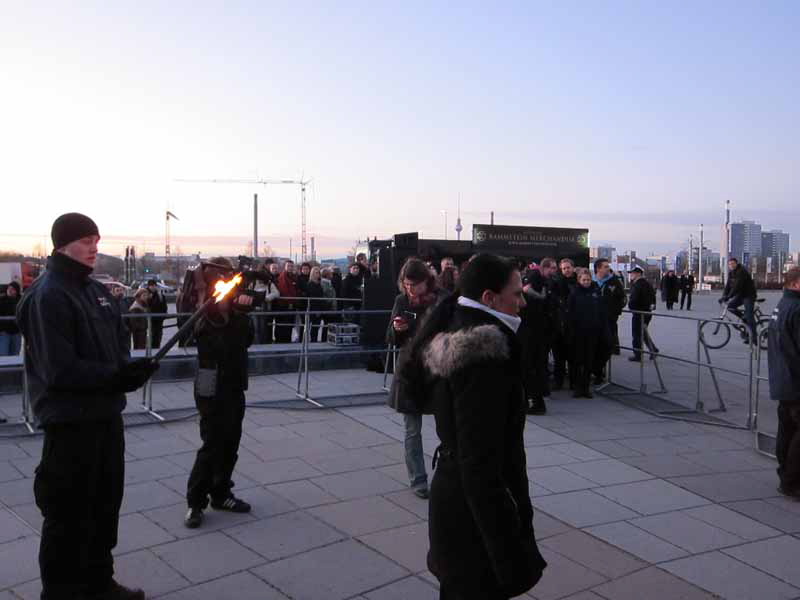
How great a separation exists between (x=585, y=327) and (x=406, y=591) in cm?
605

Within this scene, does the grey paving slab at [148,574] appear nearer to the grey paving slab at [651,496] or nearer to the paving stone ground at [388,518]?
the paving stone ground at [388,518]

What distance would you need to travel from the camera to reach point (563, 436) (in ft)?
26.0

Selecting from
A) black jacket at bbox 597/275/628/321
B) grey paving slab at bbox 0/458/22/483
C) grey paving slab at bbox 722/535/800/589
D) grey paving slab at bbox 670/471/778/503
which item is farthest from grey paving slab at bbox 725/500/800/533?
grey paving slab at bbox 0/458/22/483

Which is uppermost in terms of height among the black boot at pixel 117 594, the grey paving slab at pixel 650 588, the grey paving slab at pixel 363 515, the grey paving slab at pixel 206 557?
the black boot at pixel 117 594


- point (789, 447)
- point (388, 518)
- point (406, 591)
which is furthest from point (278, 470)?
point (789, 447)

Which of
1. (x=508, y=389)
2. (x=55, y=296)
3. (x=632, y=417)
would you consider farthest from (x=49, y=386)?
(x=632, y=417)

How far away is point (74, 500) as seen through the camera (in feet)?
12.0

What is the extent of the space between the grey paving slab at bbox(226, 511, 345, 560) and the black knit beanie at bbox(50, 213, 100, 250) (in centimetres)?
219

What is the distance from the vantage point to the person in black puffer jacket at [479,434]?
258 cm

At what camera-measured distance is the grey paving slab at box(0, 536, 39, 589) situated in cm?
434

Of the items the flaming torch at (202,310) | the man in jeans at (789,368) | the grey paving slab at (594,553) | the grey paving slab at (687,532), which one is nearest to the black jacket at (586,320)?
the man in jeans at (789,368)

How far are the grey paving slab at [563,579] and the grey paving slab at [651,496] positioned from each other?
4.08 ft

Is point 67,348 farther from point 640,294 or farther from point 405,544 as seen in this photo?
point 640,294

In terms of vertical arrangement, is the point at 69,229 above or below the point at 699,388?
above
